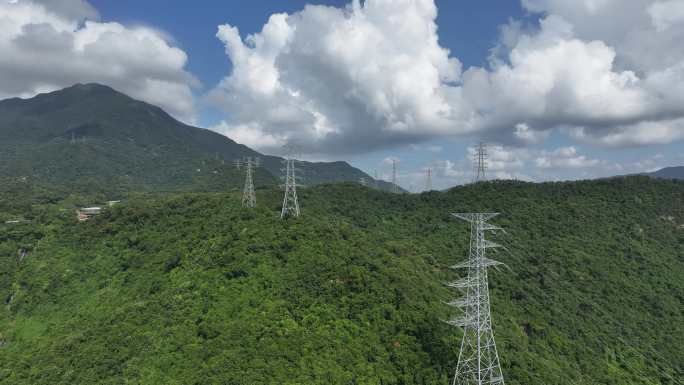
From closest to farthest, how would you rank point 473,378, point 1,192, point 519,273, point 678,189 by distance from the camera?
point 473,378
point 519,273
point 678,189
point 1,192

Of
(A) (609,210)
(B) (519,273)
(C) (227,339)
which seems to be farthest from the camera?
(A) (609,210)

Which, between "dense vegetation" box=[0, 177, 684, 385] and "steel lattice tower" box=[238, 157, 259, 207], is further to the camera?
"steel lattice tower" box=[238, 157, 259, 207]

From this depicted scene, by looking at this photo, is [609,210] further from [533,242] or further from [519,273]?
[519,273]

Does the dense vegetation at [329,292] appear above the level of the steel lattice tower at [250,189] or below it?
below

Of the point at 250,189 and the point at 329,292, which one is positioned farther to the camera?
the point at 250,189

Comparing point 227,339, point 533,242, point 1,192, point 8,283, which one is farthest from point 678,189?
point 1,192

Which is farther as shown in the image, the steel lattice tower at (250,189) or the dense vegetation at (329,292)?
the steel lattice tower at (250,189)

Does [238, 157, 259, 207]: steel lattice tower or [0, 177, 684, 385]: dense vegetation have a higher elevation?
[238, 157, 259, 207]: steel lattice tower

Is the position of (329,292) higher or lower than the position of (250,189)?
lower
